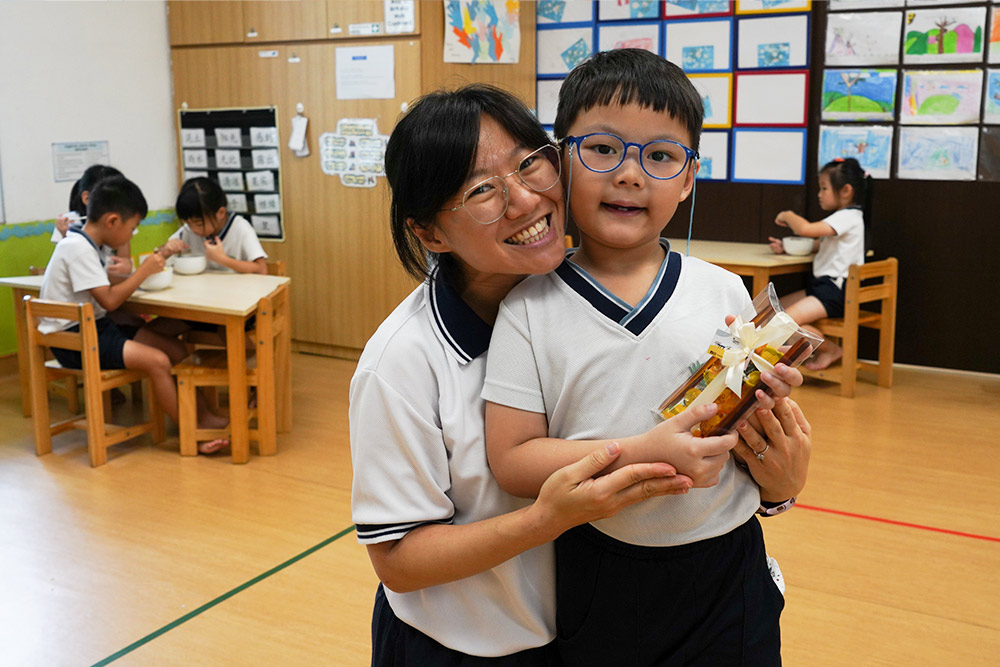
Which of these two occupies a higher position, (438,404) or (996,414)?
(438,404)

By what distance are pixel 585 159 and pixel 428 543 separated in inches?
20.3

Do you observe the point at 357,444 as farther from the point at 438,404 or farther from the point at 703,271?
the point at 703,271

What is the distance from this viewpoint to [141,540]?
125 inches

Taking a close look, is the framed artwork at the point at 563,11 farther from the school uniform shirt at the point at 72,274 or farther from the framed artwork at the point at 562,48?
the school uniform shirt at the point at 72,274

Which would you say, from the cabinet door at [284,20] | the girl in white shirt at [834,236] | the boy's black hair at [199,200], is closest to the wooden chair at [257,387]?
the boy's black hair at [199,200]

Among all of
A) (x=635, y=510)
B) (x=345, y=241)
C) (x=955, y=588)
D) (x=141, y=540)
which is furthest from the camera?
(x=345, y=241)

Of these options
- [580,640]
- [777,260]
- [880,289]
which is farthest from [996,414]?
[580,640]

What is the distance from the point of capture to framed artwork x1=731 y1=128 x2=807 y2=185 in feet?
17.6

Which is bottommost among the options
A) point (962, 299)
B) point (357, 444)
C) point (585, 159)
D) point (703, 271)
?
point (962, 299)

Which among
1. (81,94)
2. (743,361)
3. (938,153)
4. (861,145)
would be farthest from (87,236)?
(938,153)

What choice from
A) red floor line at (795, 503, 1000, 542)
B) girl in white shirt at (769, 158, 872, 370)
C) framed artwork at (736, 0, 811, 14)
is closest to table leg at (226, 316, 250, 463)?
red floor line at (795, 503, 1000, 542)

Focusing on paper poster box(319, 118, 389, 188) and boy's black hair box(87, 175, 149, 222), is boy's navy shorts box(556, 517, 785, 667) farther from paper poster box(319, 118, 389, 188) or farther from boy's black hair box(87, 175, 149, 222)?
paper poster box(319, 118, 389, 188)

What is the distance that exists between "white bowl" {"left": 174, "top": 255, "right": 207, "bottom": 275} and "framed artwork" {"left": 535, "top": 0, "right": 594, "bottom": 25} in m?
2.71

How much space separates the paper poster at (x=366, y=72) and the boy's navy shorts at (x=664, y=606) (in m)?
4.44
